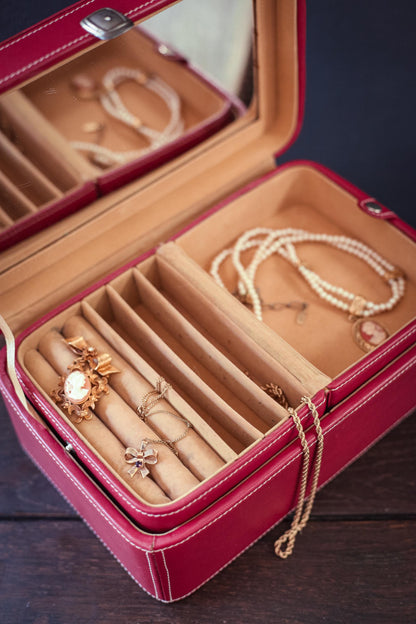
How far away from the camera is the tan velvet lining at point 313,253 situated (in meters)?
1.45

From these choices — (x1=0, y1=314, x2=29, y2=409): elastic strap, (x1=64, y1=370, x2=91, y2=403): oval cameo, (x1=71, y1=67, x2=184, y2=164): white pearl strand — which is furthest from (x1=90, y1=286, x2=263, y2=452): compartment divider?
(x1=71, y1=67, x2=184, y2=164): white pearl strand

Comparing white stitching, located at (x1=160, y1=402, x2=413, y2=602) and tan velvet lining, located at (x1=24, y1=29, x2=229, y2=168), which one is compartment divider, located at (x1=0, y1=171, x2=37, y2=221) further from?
white stitching, located at (x1=160, y1=402, x2=413, y2=602)

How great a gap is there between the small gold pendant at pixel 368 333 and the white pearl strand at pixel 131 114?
1.95 feet

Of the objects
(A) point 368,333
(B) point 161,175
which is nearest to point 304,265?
(A) point 368,333

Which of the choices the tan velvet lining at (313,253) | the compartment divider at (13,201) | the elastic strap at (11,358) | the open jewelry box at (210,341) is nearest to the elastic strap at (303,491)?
the open jewelry box at (210,341)

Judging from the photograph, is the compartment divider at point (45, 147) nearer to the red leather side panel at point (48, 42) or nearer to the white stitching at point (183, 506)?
the red leather side panel at point (48, 42)

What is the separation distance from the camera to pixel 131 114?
1.60 metres

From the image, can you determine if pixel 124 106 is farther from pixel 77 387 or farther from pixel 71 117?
pixel 77 387

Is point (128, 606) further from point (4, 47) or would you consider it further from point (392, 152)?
point (392, 152)

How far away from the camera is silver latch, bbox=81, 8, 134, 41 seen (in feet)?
3.72

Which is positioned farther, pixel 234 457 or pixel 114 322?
pixel 114 322

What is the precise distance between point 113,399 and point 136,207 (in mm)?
440

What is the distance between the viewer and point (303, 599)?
1287 millimetres

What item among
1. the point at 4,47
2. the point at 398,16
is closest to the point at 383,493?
the point at 4,47
